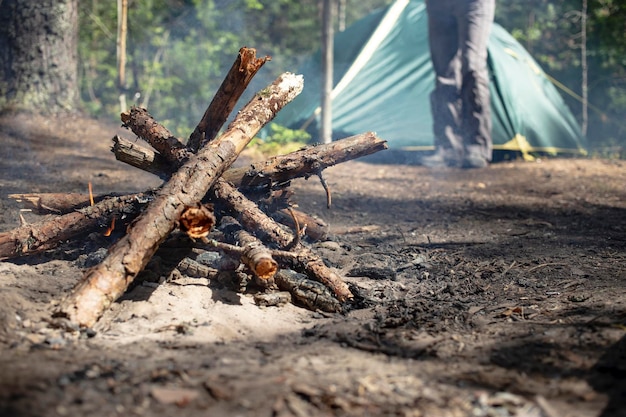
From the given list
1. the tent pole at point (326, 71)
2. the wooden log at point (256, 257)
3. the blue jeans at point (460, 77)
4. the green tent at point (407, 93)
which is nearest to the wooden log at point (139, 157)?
the wooden log at point (256, 257)

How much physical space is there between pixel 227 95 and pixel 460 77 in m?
5.43

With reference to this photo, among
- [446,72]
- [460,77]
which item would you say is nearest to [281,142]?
[446,72]

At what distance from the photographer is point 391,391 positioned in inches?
A: 92.2

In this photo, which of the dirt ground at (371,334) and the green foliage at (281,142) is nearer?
the dirt ground at (371,334)

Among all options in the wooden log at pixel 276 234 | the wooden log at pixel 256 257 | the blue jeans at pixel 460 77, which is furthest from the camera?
the blue jeans at pixel 460 77

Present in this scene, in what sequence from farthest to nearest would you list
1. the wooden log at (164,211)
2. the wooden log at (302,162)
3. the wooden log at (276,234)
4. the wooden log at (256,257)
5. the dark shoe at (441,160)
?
1. the dark shoe at (441,160)
2. the wooden log at (302,162)
3. the wooden log at (276,234)
4. the wooden log at (256,257)
5. the wooden log at (164,211)

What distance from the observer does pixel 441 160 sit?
9.09m

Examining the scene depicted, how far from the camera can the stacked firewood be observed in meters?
3.26

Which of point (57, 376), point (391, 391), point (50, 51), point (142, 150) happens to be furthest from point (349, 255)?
point (50, 51)

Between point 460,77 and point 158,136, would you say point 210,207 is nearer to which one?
point 158,136

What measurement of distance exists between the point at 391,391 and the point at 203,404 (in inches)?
27.4

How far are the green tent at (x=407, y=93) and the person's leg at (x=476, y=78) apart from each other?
65 cm

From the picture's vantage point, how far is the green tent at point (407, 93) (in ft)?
31.8

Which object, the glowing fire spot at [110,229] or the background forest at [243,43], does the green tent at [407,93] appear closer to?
the background forest at [243,43]
